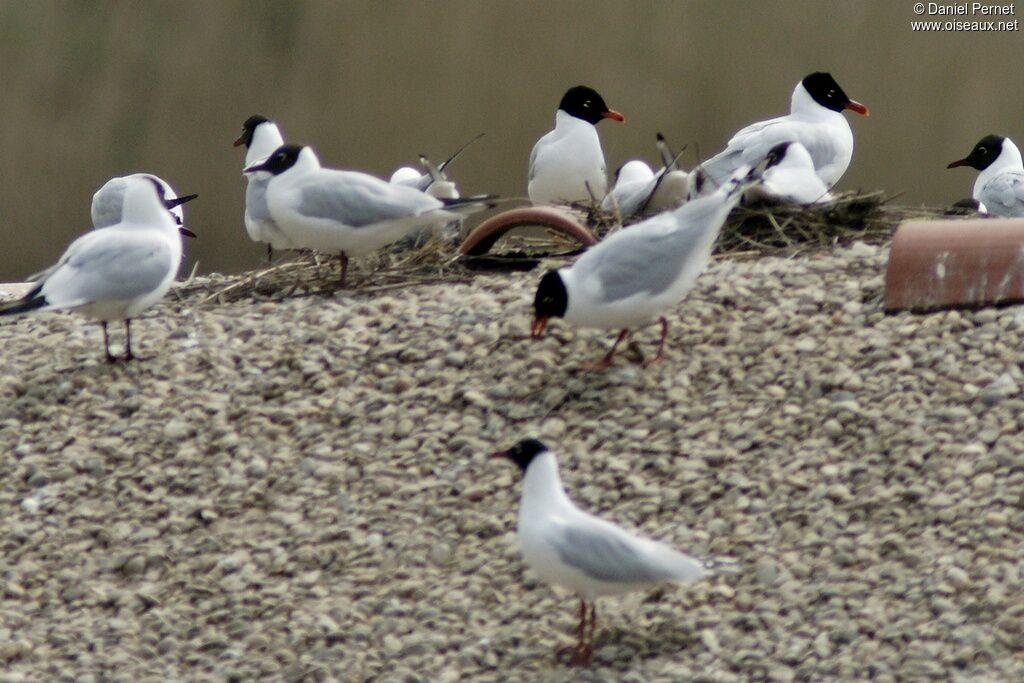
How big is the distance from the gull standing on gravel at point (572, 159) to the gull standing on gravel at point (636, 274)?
2.69 metres

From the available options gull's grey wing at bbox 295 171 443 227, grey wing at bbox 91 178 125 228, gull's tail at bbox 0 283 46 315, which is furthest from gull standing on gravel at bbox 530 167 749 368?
grey wing at bbox 91 178 125 228

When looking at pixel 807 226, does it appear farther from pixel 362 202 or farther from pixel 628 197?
pixel 362 202

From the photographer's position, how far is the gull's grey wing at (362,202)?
6.38 m

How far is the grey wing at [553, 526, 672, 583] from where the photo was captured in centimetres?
420

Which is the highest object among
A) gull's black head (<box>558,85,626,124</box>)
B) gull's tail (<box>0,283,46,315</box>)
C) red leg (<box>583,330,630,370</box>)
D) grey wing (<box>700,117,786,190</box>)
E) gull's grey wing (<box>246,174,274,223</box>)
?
gull's black head (<box>558,85,626,124</box>)

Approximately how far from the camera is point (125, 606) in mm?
4855

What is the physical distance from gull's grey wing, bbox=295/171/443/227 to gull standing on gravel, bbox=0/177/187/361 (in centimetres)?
58

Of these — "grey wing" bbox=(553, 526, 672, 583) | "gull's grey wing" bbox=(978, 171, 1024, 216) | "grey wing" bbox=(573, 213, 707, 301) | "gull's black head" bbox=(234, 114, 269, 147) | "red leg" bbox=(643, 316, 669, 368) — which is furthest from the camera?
"gull's grey wing" bbox=(978, 171, 1024, 216)

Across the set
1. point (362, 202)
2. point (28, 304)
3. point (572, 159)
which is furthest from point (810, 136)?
point (28, 304)

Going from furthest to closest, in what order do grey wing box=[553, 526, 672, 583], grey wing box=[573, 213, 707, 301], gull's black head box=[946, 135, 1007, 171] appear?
gull's black head box=[946, 135, 1007, 171] < grey wing box=[573, 213, 707, 301] < grey wing box=[553, 526, 672, 583]

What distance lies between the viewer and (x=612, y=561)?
13.8 feet

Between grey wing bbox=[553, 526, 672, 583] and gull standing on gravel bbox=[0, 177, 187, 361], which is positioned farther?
gull standing on gravel bbox=[0, 177, 187, 361]

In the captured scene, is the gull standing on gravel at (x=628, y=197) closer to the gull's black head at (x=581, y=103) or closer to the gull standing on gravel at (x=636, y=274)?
the gull's black head at (x=581, y=103)

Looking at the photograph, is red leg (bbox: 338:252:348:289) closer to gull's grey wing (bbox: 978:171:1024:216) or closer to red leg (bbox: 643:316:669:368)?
red leg (bbox: 643:316:669:368)
